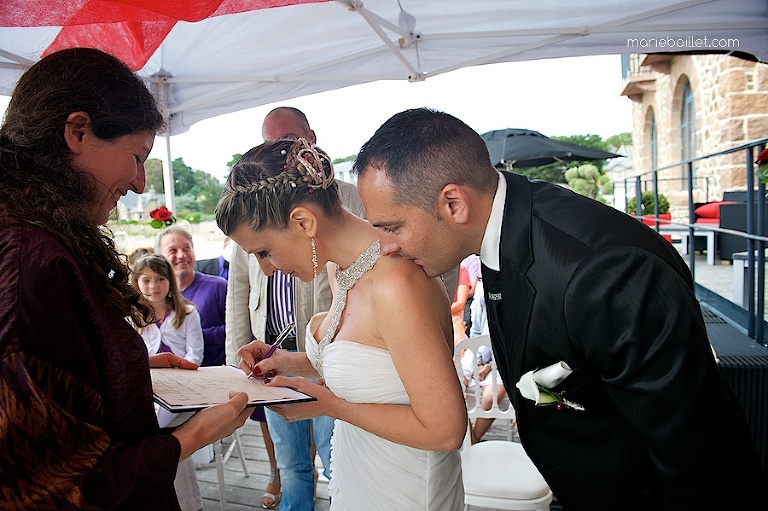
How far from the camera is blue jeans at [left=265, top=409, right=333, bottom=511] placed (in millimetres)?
3213

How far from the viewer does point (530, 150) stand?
522 inches

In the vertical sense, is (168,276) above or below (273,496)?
above

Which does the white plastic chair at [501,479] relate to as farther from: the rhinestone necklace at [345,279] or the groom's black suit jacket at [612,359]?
the groom's black suit jacket at [612,359]

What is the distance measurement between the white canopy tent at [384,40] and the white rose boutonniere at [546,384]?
8.04ft

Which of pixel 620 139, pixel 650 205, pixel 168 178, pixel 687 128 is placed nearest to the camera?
pixel 168 178

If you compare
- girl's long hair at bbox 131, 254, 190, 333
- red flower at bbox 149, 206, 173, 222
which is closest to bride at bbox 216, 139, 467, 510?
girl's long hair at bbox 131, 254, 190, 333

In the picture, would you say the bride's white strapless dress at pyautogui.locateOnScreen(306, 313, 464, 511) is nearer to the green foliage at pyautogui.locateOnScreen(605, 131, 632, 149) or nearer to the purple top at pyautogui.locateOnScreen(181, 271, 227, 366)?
the purple top at pyautogui.locateOnScreen(181, 271, 227, 366)

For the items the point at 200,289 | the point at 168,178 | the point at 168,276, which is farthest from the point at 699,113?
the point at 168,276

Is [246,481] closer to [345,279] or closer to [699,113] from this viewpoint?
[345,279]

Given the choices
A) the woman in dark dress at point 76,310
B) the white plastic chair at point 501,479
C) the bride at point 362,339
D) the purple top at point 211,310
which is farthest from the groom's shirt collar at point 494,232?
the purple top at point 211,310

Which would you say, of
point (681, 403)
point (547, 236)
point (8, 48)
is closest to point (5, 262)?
point (547, 236)

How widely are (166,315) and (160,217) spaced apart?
1.58m

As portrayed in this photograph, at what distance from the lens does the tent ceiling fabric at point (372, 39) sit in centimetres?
370

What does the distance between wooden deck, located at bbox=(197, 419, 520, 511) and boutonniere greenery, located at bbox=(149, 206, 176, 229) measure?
2.19 metres
